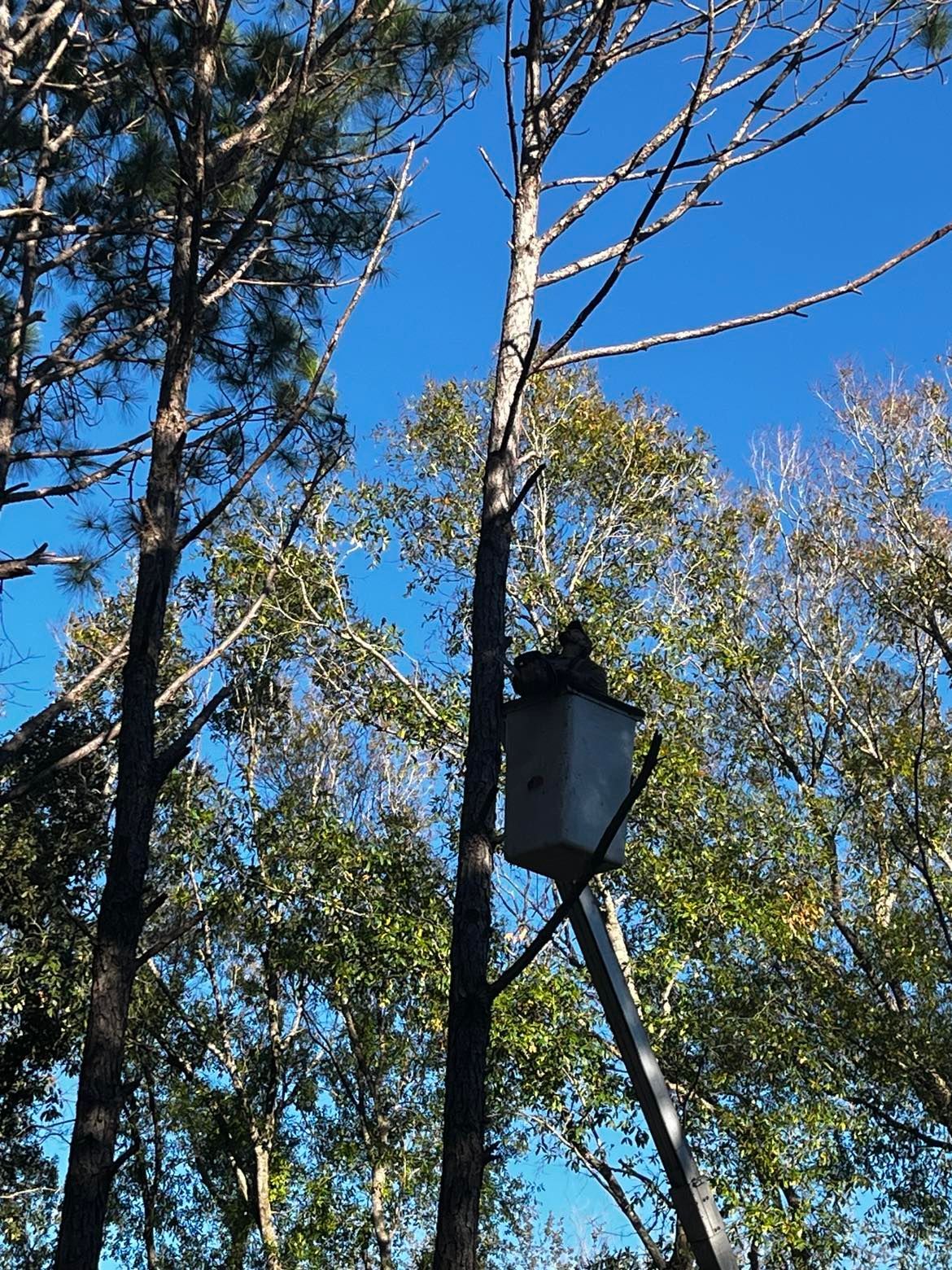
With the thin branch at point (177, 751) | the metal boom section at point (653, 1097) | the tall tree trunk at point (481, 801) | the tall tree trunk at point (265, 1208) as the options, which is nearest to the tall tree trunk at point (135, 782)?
the thin branch at point (177, 751)

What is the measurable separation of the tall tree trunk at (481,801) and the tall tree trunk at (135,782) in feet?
3.95

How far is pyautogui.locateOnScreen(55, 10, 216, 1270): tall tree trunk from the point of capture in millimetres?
3463

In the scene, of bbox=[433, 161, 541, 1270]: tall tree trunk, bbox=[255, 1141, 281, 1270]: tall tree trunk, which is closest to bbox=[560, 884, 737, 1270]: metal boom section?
bbox=[433, 161, 541, 1270]: tall tree trunk

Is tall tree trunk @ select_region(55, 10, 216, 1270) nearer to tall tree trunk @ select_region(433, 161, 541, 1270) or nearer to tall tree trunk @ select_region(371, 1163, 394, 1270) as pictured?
tall tree trunk @ select_region(433, 161, 541, 1270)

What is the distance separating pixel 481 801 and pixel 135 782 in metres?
1.65

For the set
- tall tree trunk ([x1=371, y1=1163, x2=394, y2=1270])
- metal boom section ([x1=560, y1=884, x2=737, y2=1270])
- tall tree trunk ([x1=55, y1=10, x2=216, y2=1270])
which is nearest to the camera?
metal boom section ([x1=560, y1=884, x2=737, y2=1270])

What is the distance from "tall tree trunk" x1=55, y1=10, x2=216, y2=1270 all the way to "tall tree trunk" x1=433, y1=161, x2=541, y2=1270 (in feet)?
3.95

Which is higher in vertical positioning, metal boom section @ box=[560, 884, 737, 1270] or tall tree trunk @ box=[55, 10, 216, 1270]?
tall tree trunk @ box=[55, 10, 216, 1270]

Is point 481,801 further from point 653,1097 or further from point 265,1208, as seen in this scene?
point 265,1208

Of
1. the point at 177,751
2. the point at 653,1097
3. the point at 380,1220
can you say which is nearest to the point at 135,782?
the point at 177,751

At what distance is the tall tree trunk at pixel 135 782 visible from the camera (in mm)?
3463

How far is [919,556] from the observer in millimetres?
10945

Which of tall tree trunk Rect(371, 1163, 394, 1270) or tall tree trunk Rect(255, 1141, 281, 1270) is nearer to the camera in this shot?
tall tree trunk Rect(255, 1141, 281, 1270)

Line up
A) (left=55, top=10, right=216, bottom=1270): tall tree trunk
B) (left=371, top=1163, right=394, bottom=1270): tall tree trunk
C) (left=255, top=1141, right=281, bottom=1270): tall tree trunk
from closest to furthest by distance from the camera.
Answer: (left=55, top=10, right=216, bottom=1270): tall tree trunk < (left=255, top=1141, right=281, bottom=1270): tall tree trunk < (left=371, top=1163, right=394, bottom=1270): tall tree trunk
